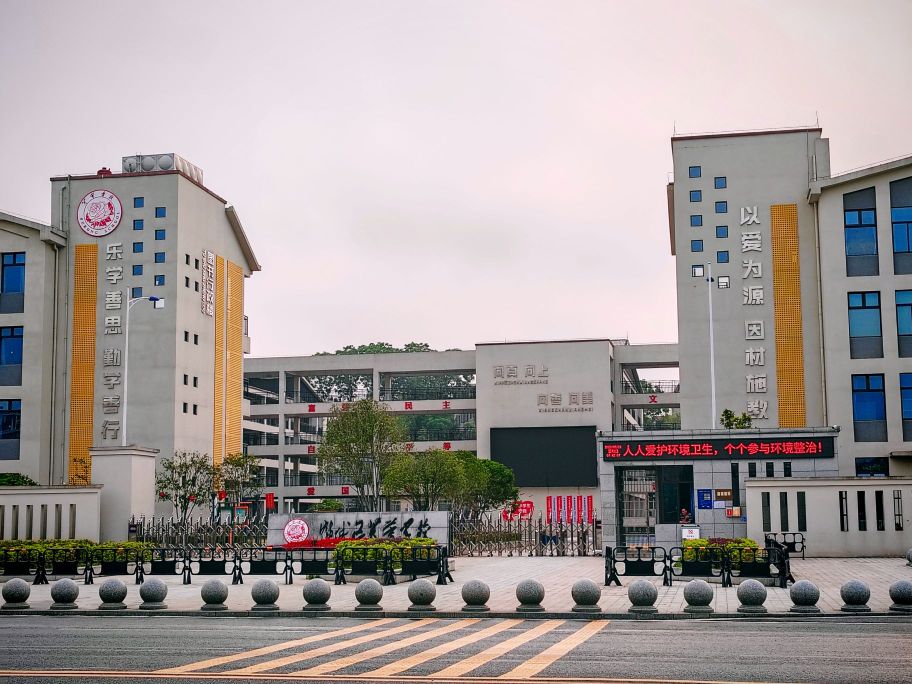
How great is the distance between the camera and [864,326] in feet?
170

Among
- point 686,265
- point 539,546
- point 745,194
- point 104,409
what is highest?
point 745,194

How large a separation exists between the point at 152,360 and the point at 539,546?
25.3 metres

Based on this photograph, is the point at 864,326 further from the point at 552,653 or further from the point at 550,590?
the point at 552,653

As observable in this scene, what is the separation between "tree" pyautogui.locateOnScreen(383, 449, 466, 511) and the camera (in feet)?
188

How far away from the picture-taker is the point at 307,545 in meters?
37.2

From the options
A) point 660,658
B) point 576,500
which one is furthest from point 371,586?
point 576,500

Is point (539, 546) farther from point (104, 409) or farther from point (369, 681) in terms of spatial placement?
point (369, 681)

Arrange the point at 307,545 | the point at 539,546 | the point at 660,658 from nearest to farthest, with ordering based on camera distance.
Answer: the point at 660,658 < the point at 307,545 < the point at 539,546

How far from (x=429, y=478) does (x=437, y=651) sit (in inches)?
1612

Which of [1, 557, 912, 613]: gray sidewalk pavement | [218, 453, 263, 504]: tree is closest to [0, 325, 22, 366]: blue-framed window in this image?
[218, 453, 263, 504]: tree

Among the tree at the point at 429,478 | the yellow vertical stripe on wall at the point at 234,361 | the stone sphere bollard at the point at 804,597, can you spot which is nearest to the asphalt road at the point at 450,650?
the stone sphere bollard at the point at 804,597

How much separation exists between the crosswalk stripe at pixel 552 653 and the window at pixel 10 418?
151 feet

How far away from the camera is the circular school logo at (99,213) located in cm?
6078

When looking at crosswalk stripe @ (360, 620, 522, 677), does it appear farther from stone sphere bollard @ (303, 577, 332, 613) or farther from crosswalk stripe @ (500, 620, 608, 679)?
stone sphere bollard @ (303, 577, 332, 613)
